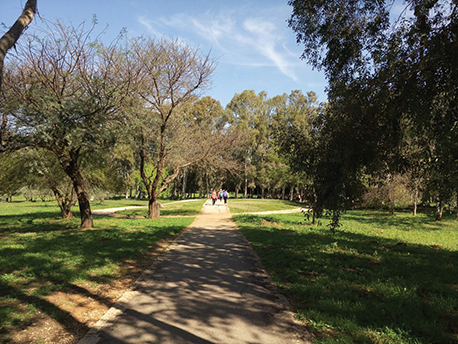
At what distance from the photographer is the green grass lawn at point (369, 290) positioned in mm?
3641

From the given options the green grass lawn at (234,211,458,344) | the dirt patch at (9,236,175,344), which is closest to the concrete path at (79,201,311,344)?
the dirt patch at (9,236,175,344)

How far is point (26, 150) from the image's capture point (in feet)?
33.4

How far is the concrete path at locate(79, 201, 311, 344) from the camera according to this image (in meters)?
3.47

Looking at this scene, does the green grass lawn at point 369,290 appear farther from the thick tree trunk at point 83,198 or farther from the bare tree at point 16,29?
the thick tree trunk at point 83,198

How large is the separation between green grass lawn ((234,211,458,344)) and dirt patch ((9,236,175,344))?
2926 mm

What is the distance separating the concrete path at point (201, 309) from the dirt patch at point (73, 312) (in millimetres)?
216

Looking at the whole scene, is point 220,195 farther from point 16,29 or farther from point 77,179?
point 16,29

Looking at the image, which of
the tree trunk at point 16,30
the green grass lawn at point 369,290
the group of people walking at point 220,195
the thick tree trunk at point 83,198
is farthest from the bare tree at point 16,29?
the group of people walking at point 220,195

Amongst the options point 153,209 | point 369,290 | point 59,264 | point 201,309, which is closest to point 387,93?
point 369,290

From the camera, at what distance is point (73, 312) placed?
4.15 m

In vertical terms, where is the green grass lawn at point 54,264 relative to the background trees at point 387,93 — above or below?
below

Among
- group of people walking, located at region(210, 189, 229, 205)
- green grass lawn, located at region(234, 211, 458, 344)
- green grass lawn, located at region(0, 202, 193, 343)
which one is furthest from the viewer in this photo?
group of people walking, located at region(210, 189, 229, 205)

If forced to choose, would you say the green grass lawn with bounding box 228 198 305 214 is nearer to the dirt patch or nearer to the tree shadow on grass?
the tree shadow on grass

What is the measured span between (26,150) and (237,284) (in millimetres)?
9179
